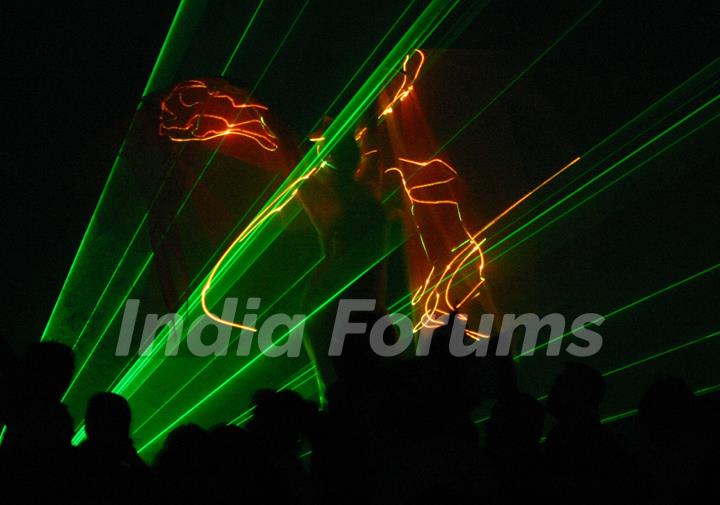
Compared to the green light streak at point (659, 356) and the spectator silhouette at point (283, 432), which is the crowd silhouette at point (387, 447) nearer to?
the spectator silhouette at point (283, 432)

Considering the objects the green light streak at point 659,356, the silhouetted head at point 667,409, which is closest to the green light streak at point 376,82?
the green light streak at point 659,356

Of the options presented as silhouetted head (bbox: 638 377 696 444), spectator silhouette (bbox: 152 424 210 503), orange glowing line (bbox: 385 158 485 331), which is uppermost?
orange glowing line (bbox: 385 158 485 331)

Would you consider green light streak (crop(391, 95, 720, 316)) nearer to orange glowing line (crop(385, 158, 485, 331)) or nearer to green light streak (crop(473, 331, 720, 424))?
orange glowing line (crop(385, 158, 485, 331))

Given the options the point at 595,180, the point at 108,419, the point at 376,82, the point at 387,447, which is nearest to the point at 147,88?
the point at 376,82

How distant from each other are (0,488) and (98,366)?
6875mm

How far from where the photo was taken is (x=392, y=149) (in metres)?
4.71

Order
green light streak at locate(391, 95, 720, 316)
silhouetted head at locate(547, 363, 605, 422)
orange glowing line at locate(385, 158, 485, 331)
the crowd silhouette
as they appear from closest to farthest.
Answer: the crowd silhouette < silhouetted head at locate(547, 363, 605, 422) < green light streak at locate(391, 95, 720, 316) < orange glowing line at locate(385, 158, 485, 331)

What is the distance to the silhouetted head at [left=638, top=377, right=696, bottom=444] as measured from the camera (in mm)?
2348

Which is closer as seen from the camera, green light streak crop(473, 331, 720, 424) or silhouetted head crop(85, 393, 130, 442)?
silhouetted head crop(85, 393, 130, 442)

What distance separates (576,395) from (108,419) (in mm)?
1673

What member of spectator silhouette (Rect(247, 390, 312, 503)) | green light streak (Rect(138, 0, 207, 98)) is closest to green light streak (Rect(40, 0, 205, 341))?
green light streak (Rect(138, 0, 207, 98))

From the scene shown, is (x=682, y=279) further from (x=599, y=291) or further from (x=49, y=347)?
(x=49, y=347)

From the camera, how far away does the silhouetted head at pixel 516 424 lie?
2352mm

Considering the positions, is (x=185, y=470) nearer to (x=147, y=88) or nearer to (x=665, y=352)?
(x=665, y=352)
